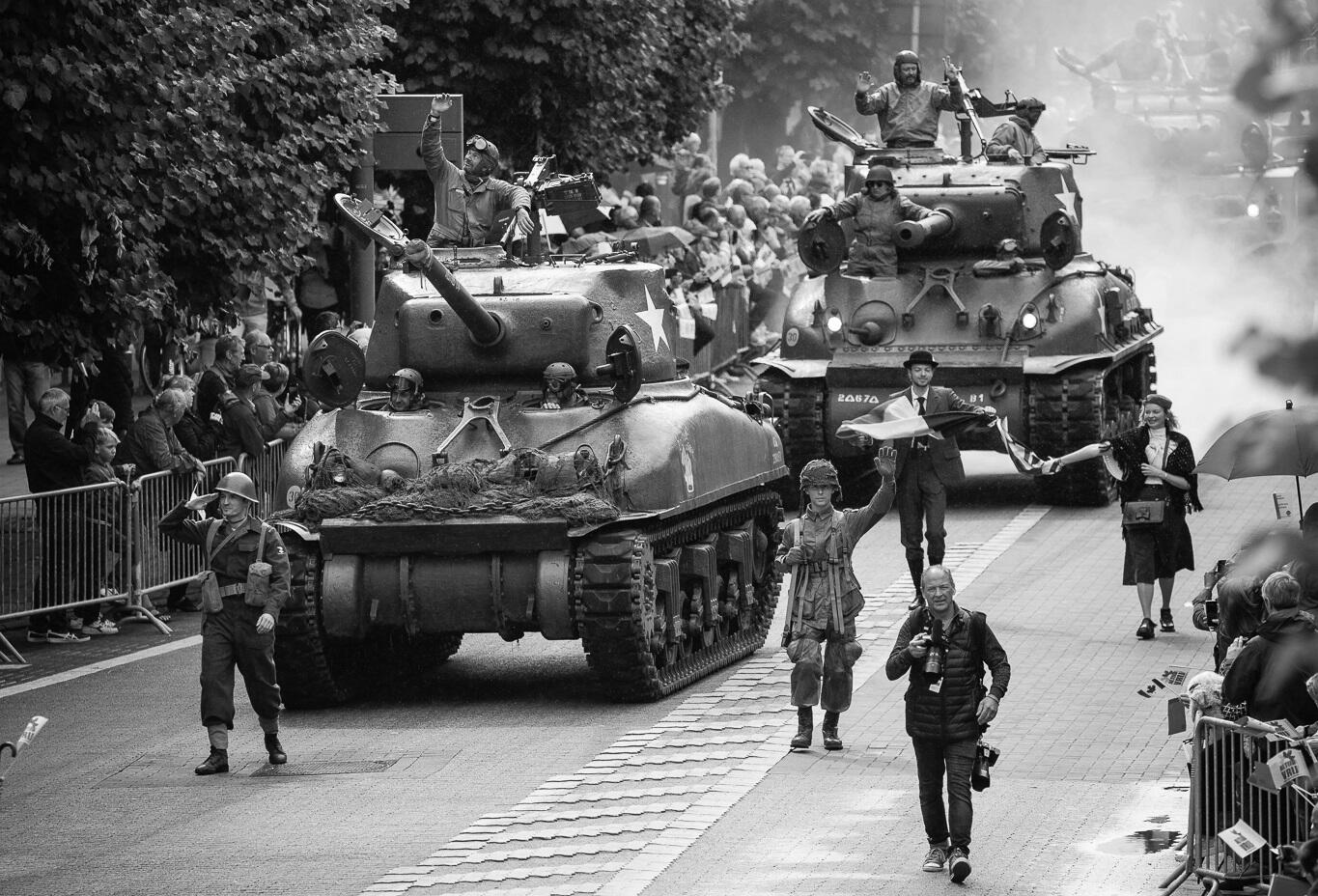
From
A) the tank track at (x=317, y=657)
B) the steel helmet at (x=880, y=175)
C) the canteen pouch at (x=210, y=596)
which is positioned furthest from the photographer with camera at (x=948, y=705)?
the steel helmet at (x=880, y=175)

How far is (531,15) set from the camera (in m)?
25.6

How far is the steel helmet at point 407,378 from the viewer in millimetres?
14062

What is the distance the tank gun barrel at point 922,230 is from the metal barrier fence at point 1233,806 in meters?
12.3

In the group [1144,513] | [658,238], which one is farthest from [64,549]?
[658,238]

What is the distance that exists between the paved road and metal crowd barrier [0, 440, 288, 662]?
46cm

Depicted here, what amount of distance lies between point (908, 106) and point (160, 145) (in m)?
9.20

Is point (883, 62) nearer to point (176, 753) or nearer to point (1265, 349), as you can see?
Result: point (176, 753)

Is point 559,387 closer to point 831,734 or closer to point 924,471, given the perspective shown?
point 831,734

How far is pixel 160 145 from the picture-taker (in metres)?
16.4

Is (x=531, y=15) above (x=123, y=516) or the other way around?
above

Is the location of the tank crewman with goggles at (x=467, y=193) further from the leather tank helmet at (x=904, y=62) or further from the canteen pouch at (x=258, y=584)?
the leather tank helmet at (x=904, y=62)

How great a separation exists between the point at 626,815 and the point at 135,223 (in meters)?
7.60

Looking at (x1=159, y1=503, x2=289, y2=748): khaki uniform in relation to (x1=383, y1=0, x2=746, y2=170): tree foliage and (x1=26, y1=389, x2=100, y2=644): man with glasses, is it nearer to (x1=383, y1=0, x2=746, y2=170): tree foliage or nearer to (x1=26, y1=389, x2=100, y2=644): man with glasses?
(x1=26, y1=389, x2=100, y2=644): man with glasses

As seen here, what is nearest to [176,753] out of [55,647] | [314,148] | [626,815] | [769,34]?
[626,815]
